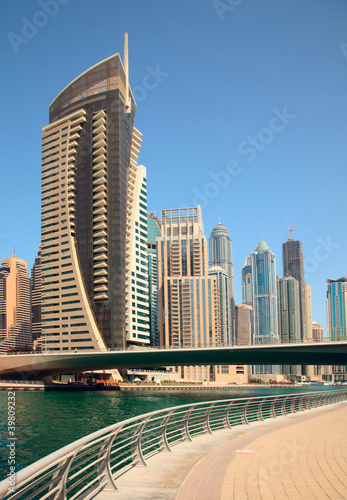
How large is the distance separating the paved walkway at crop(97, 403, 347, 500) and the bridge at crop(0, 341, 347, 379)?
229 feet

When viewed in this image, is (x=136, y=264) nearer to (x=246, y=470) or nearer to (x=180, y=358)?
(x=180, y=358)

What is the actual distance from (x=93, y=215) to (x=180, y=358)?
69395mm

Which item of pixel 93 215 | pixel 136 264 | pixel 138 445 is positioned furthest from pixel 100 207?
pixel 138 445

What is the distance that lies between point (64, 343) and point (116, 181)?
52.2 meters

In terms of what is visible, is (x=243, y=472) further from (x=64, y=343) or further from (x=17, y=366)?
(x=64, y=343)

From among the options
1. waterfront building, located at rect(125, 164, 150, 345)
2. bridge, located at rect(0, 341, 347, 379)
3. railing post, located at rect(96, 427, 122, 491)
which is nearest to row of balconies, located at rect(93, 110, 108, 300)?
waterfront building, located at rect(125, 164, 150, 345)

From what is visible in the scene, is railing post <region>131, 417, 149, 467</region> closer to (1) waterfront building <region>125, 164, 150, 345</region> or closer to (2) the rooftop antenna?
(1) waterfront building <region>125, 164, 150, 345</region>

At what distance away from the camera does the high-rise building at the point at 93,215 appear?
153750 mm

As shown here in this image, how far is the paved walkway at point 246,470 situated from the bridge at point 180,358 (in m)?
69.9

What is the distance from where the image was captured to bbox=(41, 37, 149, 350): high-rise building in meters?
154

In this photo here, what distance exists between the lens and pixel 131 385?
144250 millimetres

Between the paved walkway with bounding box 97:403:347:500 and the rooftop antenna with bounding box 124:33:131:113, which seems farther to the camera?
the rooftop antenna with bounding box 124:33:131:113

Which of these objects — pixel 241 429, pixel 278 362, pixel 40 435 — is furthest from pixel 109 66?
pixel 241 429

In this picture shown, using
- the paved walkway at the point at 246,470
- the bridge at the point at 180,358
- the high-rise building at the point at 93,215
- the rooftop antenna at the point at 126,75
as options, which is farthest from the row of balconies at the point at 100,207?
the paved walkway at the point at 246,470
